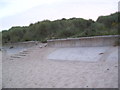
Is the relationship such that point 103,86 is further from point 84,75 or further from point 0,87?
point 0,87

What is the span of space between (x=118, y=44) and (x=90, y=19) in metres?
11.9

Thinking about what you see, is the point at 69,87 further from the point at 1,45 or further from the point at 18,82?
the point at 1,45

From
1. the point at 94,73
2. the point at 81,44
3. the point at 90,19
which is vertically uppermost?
the point at 90,19

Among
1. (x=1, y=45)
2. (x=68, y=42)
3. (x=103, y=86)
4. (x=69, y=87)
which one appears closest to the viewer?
(x=103, y=86)

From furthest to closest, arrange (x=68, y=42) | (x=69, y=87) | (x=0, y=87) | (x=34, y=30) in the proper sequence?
(x=34, y=30)
(x=68, y=42)
(x=0, y=87)
(x=69, y=87)

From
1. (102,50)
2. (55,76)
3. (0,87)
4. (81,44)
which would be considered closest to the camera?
(0,87)

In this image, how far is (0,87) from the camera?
17.6ft

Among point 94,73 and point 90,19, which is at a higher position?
point 90,19

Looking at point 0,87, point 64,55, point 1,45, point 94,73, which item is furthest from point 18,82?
point 1,45

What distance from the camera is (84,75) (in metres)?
5.39

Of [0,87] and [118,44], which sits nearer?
[0,87]

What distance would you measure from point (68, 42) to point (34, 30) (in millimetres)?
11510

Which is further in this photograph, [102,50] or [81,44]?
[81,44]

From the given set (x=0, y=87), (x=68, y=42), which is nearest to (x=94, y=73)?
(x=0, y=87)
